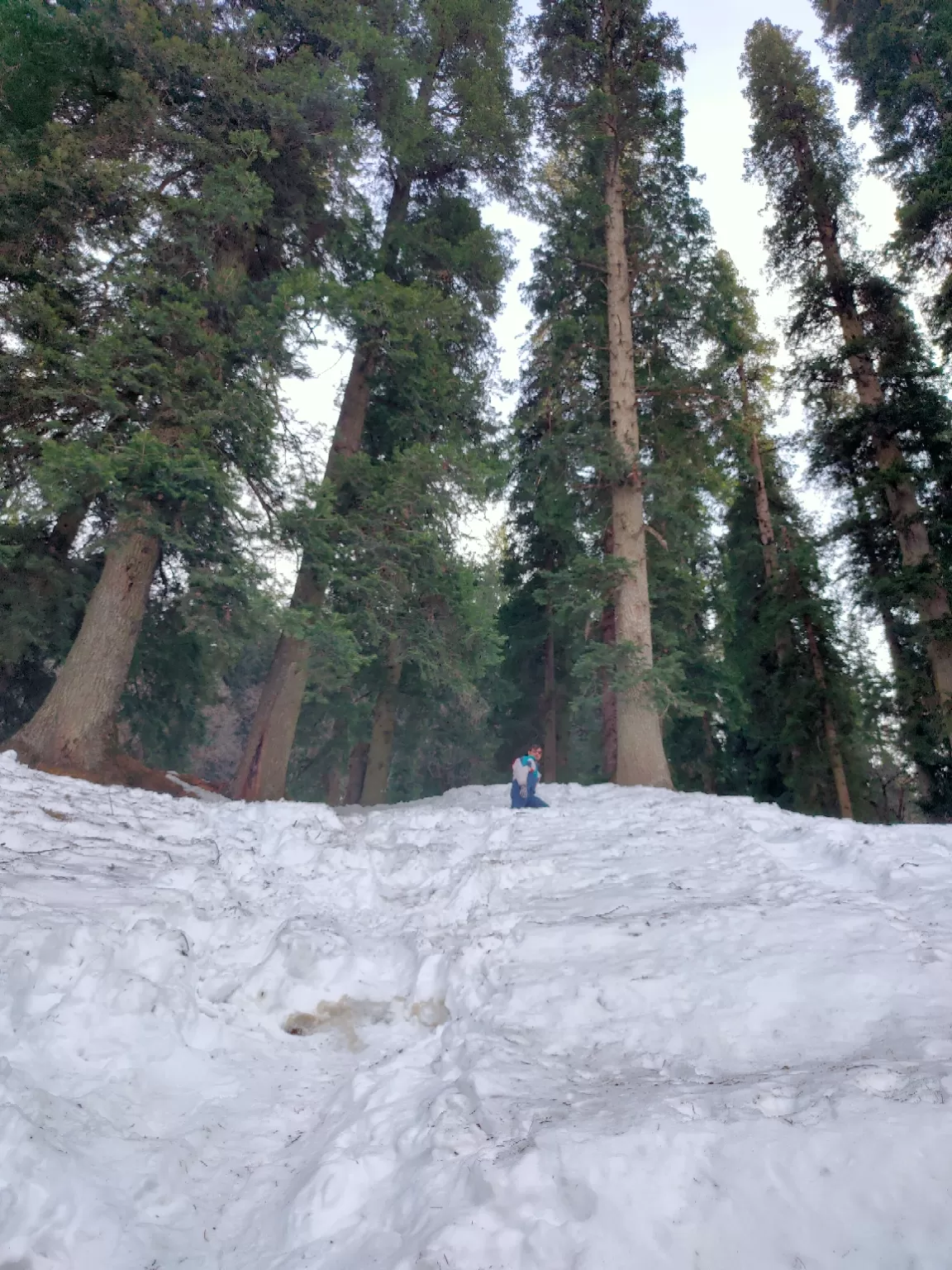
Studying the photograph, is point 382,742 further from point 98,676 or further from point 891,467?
point 891,467

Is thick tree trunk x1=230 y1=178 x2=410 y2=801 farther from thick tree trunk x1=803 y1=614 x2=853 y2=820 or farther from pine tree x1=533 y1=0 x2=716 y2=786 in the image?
thick tree trunk x1=803 y1=614 x2=853 y2=820

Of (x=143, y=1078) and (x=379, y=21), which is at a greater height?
(x=379, y=21)

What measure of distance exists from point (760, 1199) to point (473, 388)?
524 inches

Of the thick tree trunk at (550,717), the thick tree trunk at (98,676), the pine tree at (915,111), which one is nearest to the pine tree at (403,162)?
the thick tree trunk at (98,676)

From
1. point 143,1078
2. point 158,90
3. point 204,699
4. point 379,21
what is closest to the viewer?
point 143,1078

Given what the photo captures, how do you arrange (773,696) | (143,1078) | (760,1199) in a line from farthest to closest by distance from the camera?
(773,696) < (143,1078) < (760,1199)

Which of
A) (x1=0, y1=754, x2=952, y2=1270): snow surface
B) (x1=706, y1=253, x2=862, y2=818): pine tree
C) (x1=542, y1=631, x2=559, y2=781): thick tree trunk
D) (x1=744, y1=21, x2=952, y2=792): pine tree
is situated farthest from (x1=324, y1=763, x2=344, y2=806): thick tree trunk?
(x1=0, y1=754, x2=952, y2=1270): snow surface

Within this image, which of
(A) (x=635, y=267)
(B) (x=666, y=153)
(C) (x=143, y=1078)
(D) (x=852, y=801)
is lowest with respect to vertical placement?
(C) (x=143, y=1078)

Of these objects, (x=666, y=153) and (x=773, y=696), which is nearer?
(x=666, y=153)

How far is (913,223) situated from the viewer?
44.4 feet

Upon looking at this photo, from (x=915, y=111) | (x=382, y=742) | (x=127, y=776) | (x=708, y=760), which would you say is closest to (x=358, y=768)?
(x=382, y=742)

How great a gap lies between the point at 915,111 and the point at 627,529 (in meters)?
10.7

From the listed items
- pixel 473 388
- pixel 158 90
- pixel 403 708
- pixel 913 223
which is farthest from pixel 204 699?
pixel 913 223

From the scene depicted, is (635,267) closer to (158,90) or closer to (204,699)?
(158,90)
